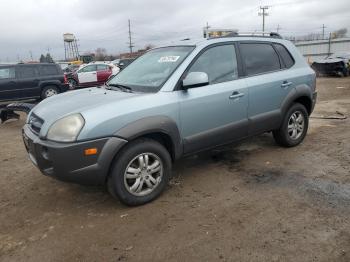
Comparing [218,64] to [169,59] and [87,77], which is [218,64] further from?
[87,77]

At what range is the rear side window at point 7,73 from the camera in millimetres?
12742

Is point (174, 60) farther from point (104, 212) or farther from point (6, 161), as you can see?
point (6, 161)

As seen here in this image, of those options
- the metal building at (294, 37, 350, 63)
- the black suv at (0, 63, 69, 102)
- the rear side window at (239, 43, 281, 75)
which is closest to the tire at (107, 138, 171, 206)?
the rear side window at (239, 43, 281, 75)

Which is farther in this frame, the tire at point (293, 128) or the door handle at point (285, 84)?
the tire at point (293, 128)

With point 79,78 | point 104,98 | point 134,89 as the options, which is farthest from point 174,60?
point 79,78

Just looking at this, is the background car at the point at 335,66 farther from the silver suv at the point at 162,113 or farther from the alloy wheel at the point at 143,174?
the alloy wheel at the point at 143,174

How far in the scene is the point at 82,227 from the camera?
3.48 meters

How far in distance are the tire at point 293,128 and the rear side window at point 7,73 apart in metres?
10.6

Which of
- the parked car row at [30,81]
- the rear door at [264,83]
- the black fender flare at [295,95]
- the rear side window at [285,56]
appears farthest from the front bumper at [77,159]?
the parked car row at [30,81]

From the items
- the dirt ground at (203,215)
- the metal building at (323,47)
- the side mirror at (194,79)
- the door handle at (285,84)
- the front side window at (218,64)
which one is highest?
the metal building at (323,47)

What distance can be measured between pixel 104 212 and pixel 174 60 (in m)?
1.94

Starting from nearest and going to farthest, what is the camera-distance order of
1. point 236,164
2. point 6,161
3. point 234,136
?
1. point 234,136
2. point 236,164
3. point 6,161

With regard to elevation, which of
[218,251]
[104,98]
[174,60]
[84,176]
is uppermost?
[174,60]

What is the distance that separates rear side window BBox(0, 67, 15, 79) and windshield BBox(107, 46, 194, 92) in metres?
9.43
